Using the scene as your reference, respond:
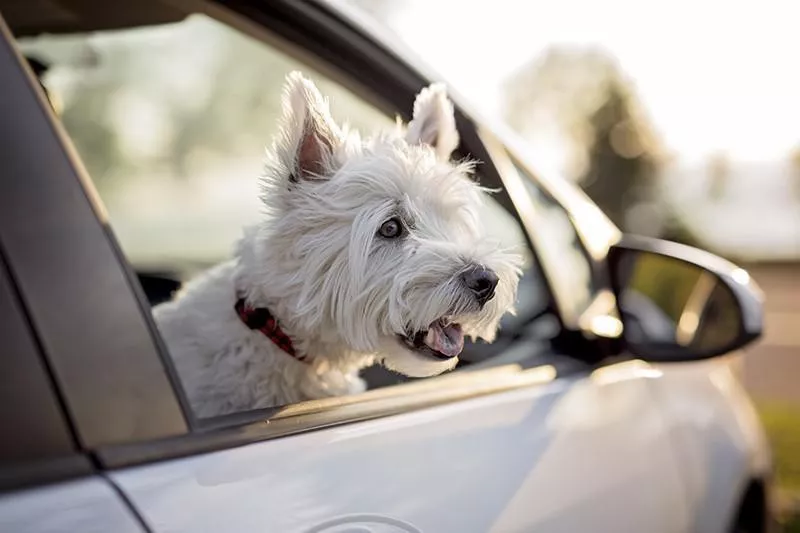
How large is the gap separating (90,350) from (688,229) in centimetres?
2300

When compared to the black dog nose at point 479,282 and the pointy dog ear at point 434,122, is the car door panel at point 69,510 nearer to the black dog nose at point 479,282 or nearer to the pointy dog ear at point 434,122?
the black dog nose at point 479,282

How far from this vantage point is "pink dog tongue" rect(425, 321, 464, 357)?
7.88 ft

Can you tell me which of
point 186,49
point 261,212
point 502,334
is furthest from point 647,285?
point 261,212

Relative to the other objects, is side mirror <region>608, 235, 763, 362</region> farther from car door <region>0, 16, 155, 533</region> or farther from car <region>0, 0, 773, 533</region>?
car door <region>0, 16, 155, 533</region>

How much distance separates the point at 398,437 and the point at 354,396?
20 centimetres

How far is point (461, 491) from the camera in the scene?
2188mm

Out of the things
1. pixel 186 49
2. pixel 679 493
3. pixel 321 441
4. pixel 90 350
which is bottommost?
pixel 679 493

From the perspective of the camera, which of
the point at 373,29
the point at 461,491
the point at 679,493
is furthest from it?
the point at 679,493

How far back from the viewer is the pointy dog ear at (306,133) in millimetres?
2357

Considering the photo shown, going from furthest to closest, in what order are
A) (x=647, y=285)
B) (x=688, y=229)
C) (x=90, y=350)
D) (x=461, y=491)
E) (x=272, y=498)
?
1. (x=688, y=229)
2. (x=647, y=285)
3. (x=461, y=491)
4. (x=272, y=498)
5. (x=90, y=350)

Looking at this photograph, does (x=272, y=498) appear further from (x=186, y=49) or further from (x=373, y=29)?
(x=186, y=49)

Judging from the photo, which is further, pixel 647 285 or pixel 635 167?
pixel 635 167

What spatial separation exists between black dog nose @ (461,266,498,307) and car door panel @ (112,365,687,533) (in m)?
0.28

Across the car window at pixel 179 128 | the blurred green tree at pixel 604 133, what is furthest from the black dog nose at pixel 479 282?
the blurred green tree at pixel 604 133
